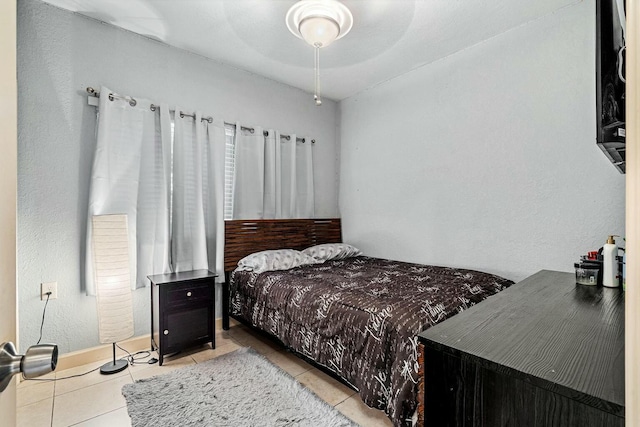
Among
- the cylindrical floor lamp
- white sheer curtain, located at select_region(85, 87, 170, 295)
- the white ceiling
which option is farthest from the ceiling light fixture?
the cylindrical floor lamp

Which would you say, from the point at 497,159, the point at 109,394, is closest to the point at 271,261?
the point at 109,394

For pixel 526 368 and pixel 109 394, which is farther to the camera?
pixel 109 394

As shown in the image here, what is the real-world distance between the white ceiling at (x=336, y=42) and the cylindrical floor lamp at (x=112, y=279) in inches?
62.6

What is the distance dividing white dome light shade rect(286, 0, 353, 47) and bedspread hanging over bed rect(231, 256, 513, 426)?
5.86 ft

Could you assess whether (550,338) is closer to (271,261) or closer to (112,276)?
(271,261)

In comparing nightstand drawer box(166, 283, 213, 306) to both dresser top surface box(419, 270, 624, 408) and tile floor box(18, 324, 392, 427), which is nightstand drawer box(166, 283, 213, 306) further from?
dresser top surface box(419, 270, 624, 408)

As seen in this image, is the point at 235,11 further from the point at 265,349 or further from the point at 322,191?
the point at 265,349

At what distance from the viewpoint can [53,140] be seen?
2.31 meters

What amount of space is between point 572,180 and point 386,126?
73.6 inches

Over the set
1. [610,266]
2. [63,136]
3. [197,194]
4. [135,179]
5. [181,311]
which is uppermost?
[63,136]

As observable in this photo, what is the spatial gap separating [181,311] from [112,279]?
0.55 metres

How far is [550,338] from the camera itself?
0.95 meters

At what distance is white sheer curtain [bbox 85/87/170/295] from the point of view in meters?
2.43

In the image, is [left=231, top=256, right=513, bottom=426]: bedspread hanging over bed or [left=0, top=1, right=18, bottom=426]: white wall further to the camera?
[left=231, top=256, right=513, bottom=426]: bedspread hanging over bed
